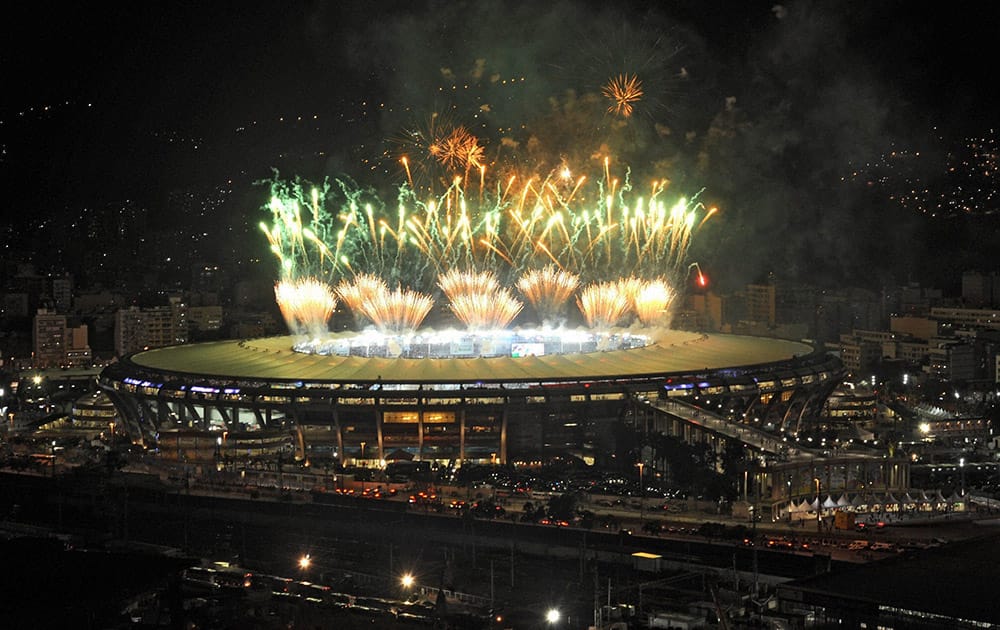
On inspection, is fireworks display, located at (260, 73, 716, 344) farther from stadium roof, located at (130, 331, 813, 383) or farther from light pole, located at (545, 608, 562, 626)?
light pole, located at (545, 608, 562, 626)

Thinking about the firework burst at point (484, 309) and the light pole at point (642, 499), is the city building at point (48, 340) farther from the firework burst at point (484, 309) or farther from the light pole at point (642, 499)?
the light pole at point (642, 499)

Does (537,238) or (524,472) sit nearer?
(524,472)

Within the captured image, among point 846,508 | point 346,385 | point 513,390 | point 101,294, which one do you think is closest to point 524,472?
point 513,390

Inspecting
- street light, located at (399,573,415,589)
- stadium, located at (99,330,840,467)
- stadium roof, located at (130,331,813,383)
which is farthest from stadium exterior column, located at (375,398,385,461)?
street light, located at (399,573,415,589)

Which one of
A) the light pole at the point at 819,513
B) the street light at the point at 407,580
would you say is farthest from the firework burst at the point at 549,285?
the street light at the point at 407,580

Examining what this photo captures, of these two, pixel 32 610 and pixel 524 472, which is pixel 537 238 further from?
pixel 32 610

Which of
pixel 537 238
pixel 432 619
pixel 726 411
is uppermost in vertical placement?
pixel 537 238

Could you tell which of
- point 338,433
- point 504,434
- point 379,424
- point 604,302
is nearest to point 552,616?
point 504,434
